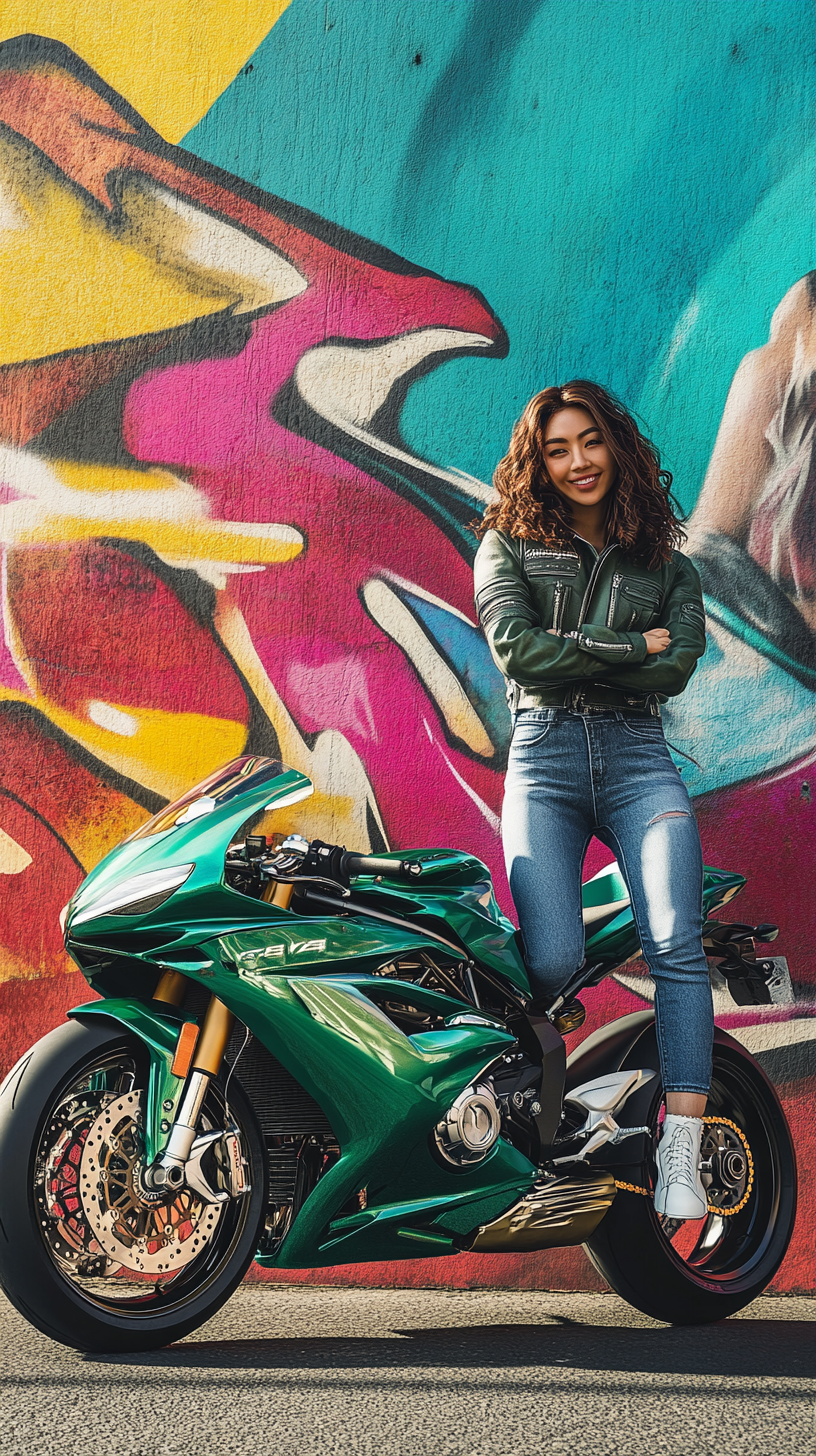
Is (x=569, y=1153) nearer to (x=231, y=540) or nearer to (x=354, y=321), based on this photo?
(x=231, y=540)

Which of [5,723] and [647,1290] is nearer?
[647,1290]

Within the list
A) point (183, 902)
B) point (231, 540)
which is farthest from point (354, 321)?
point (183, 902)

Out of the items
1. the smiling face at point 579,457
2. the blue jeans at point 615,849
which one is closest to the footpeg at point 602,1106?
the blue jeans at point 615,849

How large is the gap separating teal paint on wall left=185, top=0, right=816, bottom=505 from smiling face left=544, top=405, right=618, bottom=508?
80cm

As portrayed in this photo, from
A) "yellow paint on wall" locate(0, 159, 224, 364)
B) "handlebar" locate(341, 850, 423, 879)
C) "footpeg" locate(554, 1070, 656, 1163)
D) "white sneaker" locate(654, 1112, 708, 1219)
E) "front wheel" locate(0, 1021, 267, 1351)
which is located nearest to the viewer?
"front wheel" locate(0, 1021, 267, 1351)

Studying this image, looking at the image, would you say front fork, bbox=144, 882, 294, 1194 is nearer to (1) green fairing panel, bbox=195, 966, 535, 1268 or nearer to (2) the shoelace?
(1) green fairing panel, bbox=195, 966, 535, 1268

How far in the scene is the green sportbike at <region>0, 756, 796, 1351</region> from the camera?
254 cm

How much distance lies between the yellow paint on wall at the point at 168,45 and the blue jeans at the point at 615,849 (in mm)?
2518

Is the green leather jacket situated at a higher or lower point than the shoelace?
higher

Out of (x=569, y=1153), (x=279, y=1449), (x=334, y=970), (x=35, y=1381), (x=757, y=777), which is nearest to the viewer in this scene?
(x=279, y=1449)

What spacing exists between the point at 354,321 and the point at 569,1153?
267 centimetres

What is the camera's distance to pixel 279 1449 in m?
2.17

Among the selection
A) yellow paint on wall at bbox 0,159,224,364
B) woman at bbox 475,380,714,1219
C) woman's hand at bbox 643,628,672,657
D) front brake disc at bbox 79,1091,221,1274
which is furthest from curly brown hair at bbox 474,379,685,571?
front brake disc at bbox 79,1091,221,1274

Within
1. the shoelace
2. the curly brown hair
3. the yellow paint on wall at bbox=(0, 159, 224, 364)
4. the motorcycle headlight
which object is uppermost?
the yellow paint on wall at bbox=(0, 159, 224, 364)
